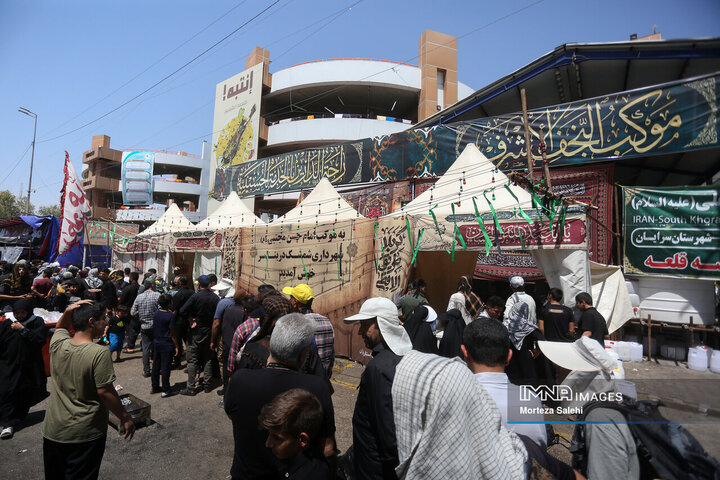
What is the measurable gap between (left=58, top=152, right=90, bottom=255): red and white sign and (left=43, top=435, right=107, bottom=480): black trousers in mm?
12092

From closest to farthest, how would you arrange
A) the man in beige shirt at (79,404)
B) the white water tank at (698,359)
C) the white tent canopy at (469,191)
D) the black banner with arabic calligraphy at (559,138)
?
1. the man in beige shirt at (79,404)
2. the white tent canopy at (469,191)
3. the white water tank at (698,359)
4. the black banner with arabic calligraphy at (559,138)

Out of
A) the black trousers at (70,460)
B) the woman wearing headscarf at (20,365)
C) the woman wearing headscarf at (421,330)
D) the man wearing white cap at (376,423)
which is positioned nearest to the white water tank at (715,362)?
the woman wearing headscarf at (421,330)

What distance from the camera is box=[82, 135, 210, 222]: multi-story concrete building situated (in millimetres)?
34875

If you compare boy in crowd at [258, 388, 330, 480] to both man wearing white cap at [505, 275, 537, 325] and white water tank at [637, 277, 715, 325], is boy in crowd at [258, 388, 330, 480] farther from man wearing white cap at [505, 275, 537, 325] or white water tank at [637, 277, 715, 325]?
white water tank at [637, 277, 715, 325]

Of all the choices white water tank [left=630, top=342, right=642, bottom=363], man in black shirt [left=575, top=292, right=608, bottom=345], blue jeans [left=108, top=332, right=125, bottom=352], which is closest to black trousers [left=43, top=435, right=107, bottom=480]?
blue jeans [left=108, top=332, right=125, bottom=352]

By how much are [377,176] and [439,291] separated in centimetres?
450

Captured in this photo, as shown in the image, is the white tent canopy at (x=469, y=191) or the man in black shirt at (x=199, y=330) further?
the white tent canopy at (x=469, y=191)

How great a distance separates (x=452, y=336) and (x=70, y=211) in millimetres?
13207

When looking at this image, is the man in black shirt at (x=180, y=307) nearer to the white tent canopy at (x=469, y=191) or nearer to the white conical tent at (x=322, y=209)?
the white conical tent at (x=322, y=209)

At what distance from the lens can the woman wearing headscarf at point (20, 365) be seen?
3625mm

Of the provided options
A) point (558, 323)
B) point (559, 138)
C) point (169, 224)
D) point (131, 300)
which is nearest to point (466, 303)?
point (558, 323)

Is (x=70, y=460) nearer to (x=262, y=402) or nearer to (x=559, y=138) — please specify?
(x=262, y=402)

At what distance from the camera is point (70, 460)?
2201mm

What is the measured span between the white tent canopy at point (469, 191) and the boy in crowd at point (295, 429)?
5.00 metres
